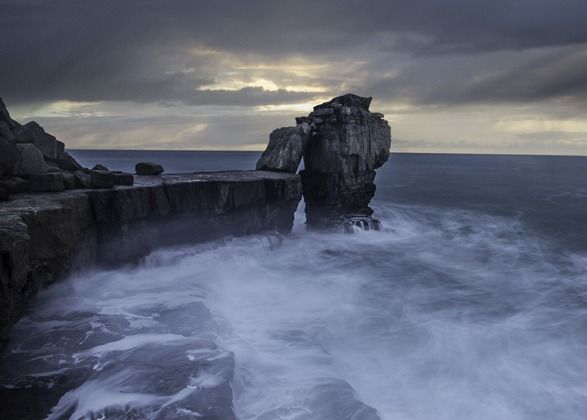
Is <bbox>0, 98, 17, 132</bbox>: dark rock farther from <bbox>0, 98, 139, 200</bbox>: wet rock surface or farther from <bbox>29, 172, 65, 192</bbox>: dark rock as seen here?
<bbox>29, 172, 65, 192</bbox>: dark rock

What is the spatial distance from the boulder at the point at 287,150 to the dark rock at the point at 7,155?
14503mm

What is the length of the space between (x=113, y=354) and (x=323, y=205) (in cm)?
1935

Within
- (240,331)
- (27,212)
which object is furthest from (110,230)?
(240,331)

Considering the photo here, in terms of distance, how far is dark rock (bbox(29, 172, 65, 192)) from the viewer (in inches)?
613

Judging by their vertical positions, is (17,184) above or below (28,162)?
below

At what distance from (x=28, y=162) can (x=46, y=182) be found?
1.29 m

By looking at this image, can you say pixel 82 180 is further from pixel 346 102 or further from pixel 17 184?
pixel 346 102

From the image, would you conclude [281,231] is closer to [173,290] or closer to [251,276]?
[251,276]

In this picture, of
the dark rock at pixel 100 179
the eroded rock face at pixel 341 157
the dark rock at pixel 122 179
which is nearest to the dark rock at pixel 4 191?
the dark rock at pixel 100 179

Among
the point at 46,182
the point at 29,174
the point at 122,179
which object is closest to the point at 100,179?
the point at 122,179

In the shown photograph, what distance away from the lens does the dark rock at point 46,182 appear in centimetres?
1558

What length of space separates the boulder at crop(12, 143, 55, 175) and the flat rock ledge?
60.7 inches

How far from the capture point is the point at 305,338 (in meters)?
13.7

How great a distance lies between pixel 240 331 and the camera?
1391 centimetres
